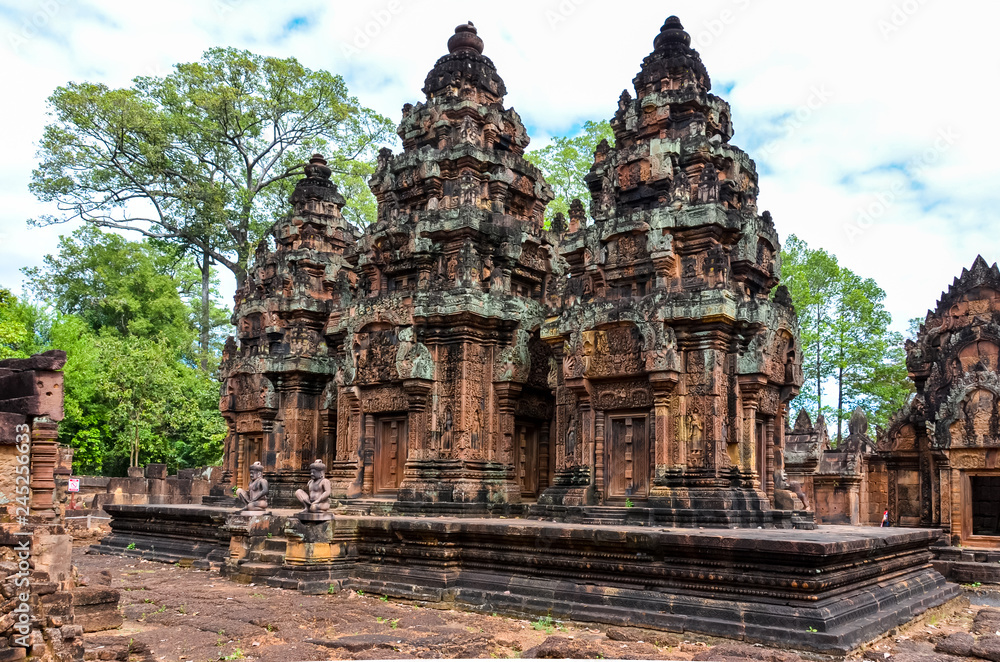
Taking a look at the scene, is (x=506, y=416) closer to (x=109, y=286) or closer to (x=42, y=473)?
(x=42, y=473)

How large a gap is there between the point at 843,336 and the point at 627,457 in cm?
1941

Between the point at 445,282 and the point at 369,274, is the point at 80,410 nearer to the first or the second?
the point at 369,274

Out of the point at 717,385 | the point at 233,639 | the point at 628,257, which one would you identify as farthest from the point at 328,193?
the point at 233,639

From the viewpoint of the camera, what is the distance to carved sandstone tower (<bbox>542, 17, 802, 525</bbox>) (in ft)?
35.7

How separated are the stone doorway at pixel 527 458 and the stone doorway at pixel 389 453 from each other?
78.7 inches

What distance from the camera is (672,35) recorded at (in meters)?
12.6

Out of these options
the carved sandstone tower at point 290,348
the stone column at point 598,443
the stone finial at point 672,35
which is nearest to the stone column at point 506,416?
the stone column at point 598,443

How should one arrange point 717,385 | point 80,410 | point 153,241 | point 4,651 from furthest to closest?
1. point 153,241
2. point 80,410
3. point 717,385
4. point 4,651

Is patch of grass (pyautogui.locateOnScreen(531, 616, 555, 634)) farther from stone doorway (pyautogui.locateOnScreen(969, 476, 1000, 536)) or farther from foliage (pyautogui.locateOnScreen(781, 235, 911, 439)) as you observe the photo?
foliage (pyautogui.locateOnScreen(781, 235, 911, 439))

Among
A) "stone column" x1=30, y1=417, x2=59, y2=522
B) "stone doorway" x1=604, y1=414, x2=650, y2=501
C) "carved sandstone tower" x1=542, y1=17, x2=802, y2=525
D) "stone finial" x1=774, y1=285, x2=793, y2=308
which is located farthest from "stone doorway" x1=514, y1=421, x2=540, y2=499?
"stone column" x1=30, y1=417, x2=59, y2=522

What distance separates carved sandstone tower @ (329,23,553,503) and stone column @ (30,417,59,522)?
7226 millimetres

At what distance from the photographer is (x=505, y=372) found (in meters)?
14.1

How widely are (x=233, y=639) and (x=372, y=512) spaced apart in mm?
6134

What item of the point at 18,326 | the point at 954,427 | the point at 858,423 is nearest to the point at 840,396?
the point at 858,423
